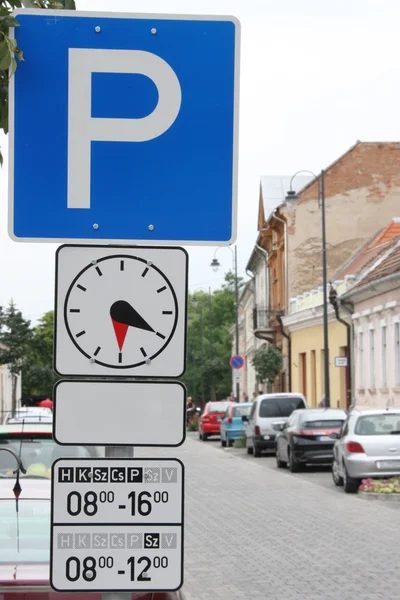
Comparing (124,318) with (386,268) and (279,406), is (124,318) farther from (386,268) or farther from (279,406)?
(386,268)

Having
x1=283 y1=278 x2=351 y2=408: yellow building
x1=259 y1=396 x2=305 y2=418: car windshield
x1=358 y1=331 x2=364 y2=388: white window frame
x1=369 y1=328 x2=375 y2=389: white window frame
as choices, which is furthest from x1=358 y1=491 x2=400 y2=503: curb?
x1=358 y1=331 x2=364 y2=388: white window frame

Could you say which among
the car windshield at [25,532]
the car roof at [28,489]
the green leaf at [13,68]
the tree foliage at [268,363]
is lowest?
the car windshield at [25,532]

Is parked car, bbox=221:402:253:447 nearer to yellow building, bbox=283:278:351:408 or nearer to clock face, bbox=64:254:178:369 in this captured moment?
yellow building, bbox=283:278:351:408

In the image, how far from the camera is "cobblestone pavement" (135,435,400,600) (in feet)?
37.8

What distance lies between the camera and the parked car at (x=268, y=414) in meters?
39.2

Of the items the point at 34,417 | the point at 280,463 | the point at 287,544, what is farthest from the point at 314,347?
the point at 287,544

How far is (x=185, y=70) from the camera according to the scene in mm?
3910

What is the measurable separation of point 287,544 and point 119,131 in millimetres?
12109

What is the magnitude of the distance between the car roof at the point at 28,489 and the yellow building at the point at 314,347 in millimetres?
35310

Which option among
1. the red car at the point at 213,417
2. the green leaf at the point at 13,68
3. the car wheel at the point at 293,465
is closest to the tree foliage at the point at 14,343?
the red car at the point at 213,417

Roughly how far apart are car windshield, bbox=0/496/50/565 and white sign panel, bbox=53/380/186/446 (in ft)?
10.4

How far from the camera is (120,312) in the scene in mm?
3701

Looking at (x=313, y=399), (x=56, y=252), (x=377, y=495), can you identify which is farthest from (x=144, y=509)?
(x=313, y=399)

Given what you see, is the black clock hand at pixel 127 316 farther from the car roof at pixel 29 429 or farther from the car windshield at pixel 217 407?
the car windshield at pixel 217 407
